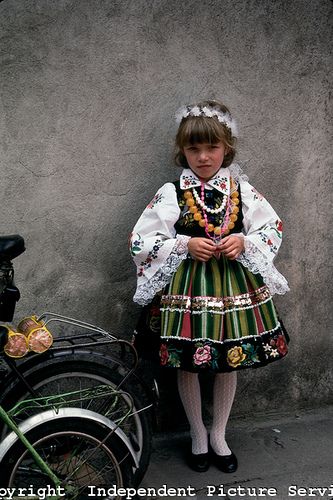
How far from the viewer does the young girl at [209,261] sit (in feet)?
10.2

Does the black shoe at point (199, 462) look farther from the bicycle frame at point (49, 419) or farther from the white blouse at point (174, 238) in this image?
the white blouse at point (174, 238)

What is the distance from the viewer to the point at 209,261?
3.18 m

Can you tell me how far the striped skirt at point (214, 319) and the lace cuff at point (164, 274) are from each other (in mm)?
46

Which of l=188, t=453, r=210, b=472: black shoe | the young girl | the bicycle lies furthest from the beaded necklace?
l=188, t=453, r=210, b=472: black shoe

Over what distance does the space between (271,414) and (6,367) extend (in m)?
1.94

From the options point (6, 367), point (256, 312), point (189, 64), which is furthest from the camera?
point (189, 64)

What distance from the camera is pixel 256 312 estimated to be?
3172 millimetres

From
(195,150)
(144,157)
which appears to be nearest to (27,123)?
(144,157)

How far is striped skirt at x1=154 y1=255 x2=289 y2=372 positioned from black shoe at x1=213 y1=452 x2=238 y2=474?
0.64 meters

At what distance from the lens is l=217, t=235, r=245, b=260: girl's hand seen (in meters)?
3.08

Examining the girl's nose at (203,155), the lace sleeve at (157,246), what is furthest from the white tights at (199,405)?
the girl's nose at (203,155)

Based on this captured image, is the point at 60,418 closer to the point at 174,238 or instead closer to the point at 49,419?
the point at 49,419

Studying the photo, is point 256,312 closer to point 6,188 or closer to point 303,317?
point 303,317

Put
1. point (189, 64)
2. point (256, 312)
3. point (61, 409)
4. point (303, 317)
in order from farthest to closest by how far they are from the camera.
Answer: point (303, 317) → point (189, 64) → point (256, 312) → point (61, 409)
